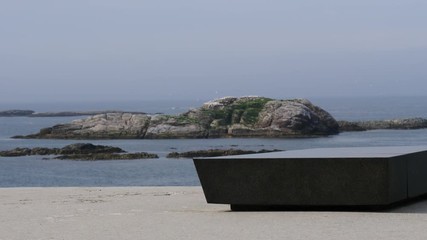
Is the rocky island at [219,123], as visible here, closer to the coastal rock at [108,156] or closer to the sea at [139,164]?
the sea at [139,164]

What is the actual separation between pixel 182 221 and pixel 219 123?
296 feet

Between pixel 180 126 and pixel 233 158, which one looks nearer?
pixel 233 158

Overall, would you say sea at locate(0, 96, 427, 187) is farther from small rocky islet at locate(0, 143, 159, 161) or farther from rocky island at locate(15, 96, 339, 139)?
rocky island at locate(15, 96, 339, 139)

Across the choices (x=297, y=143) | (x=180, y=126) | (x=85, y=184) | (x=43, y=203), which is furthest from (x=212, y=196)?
(x=180, y=126)

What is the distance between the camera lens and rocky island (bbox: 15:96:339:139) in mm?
102375

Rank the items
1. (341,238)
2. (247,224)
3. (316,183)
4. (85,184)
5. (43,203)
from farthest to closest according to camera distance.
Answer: (85,184), (43,203), (316,183), (247,224), (341,238)

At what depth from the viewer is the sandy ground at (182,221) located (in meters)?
13.8

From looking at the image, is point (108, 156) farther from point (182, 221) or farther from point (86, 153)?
point (182, 221)

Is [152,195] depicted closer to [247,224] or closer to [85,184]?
[247,224]

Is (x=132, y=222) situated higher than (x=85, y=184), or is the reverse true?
(x=132, y=222)

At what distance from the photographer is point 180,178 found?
53625 millimetres

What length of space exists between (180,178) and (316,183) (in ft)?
123

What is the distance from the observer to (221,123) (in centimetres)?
10612

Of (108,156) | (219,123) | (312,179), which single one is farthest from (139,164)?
(312,179)
